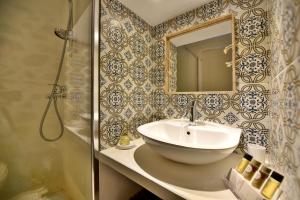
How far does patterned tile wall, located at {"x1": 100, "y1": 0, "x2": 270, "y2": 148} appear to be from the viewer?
84 centimetres

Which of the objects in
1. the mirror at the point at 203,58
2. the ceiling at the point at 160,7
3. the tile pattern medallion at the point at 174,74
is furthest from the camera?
the ceiling at the point at 160,7

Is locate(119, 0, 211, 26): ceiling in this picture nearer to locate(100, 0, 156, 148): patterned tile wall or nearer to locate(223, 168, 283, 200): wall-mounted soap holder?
locate(100, 0, 156, 148): patterned tile wall

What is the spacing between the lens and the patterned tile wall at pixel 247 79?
82cm

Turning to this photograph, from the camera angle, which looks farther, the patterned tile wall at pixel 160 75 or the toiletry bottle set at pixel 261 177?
the patterned tile wall at pixel 160 75

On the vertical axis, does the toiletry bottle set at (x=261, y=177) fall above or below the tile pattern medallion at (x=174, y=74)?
below

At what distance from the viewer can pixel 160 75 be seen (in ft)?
4.29

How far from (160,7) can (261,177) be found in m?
1.18

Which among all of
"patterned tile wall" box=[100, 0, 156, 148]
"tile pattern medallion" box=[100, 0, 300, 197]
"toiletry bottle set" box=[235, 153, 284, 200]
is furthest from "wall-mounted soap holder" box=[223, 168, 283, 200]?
"patterned tile wall" box=[100, 0, 156, 148]

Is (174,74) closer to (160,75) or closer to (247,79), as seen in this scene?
(160,75)

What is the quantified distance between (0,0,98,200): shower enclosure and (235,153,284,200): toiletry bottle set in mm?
808

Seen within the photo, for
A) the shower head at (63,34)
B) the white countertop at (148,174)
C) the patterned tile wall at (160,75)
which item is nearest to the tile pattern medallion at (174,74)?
the patterned tile wall at (160,75)

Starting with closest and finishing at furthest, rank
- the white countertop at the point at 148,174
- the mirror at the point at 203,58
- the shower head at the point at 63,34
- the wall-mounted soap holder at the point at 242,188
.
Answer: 1. the wall-mounted soap holder at the point at 242,188
2. the white countertop at the point at 148,174
3. the mirror at the point at 203,58
4. the shower head at the point at 63,34

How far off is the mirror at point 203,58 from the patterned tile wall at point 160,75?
0.05 meters

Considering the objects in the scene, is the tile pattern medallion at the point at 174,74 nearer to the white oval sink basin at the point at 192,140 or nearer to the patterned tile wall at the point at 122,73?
the patterned tile wall at the point at 122,73
